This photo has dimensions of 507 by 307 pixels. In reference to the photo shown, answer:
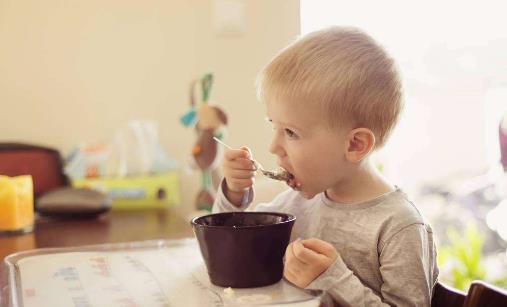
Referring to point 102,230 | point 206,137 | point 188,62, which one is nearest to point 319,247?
point 102,230

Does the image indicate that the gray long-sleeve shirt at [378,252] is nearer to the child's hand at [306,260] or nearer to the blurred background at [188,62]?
the child's hand at [306,260]

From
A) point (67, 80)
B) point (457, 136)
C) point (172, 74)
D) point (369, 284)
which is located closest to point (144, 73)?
point (172, 74)

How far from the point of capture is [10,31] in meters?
1.72

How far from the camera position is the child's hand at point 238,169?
0.97 metres

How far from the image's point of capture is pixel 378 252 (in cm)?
84

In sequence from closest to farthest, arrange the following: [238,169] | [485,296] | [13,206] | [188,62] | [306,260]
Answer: [485,296], [306,260], [238,169], [13,206], [188,62]

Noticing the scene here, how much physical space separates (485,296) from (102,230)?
0.89m

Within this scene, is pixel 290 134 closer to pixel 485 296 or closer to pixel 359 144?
pixel 359 144

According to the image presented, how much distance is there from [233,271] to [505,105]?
1.46 metres

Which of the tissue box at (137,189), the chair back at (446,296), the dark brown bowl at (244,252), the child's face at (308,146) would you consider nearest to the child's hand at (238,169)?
the child's face at (308,146)

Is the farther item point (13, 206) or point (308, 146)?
point (13, 206)

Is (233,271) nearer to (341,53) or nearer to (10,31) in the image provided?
(341,53)

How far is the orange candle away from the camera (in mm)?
1330

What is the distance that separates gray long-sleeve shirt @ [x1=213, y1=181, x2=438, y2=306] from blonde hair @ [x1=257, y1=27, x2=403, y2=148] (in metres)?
0.11
